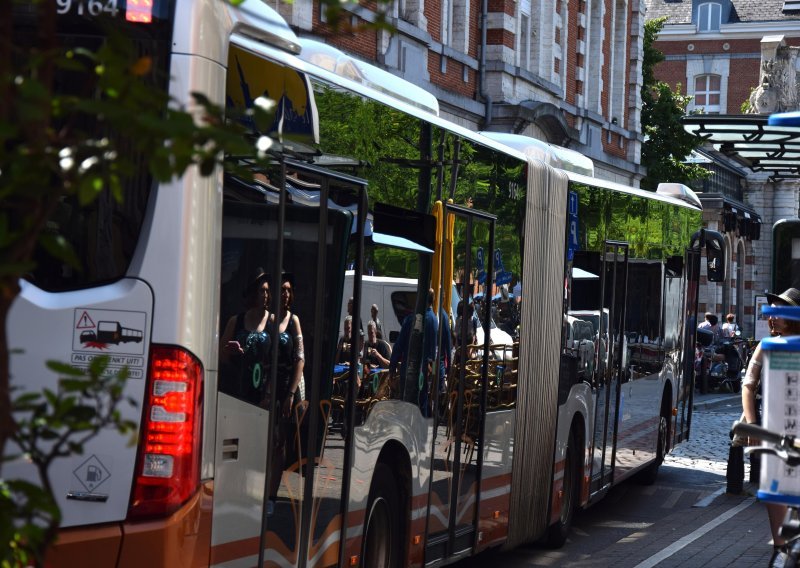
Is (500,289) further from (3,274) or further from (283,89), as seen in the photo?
(3,274)

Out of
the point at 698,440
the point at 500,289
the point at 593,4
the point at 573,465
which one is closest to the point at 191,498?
the point at 500,289

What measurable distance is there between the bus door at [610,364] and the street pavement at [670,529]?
0.55m

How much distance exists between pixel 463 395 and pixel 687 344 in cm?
864

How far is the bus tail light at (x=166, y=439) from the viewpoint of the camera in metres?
4.97

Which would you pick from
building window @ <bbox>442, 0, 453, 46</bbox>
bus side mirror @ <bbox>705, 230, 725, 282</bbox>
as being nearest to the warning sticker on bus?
bus side mirror @ <bbox>705, 230, 725, 282</bbox>

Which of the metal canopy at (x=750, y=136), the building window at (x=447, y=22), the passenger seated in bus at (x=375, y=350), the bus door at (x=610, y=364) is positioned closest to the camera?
the passenger seated in bus at (x=375, y=350)

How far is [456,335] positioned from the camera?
8.21 meters

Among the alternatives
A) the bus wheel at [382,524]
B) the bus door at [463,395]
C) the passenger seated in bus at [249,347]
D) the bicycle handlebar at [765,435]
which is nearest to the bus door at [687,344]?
the bus door at [463,395]

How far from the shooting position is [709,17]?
76125mm

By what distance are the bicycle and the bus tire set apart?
209 inches

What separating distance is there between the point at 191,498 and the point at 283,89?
1698 millimetres

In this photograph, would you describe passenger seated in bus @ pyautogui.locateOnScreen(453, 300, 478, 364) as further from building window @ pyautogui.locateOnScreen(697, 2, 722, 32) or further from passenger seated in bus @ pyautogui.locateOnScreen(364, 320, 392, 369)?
building window @ pyautogui.locateOnScreen(697, 2, 722, 32)

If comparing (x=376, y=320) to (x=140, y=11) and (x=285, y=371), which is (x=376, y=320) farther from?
(x=140, y=11)

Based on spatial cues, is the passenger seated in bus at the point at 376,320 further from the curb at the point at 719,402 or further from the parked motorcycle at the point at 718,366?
the parked motorcycle at the point at 718,366
